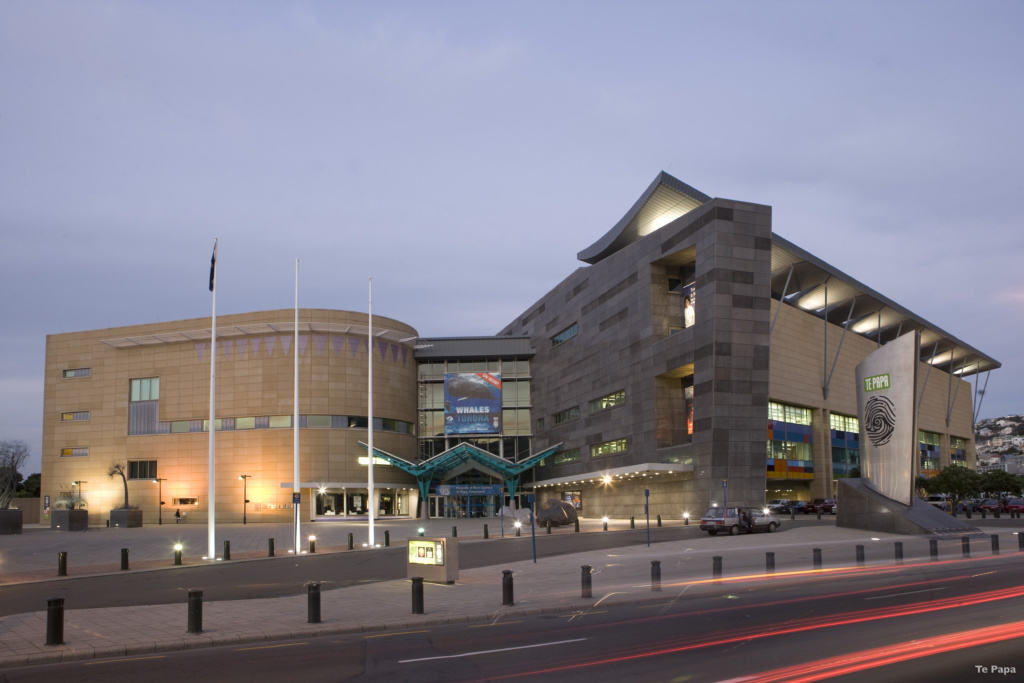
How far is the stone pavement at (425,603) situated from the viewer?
1495 centimetres

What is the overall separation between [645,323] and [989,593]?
181 feet

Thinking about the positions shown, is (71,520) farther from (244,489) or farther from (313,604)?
(313,604)

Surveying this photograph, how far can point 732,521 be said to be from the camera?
43094 millimetres

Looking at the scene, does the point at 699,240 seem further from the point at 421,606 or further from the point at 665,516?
the point at 421,606

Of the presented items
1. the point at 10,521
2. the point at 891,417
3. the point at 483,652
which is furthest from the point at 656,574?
the point at 10,521

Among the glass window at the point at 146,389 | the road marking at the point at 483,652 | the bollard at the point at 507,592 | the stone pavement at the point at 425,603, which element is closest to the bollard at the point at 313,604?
the stone pavement at the point at 425,603

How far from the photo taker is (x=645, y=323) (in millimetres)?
72625

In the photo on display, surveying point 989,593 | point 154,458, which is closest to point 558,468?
point 154,458

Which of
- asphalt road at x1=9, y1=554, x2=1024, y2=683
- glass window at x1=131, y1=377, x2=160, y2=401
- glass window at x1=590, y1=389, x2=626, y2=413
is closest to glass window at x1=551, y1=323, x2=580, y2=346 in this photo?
glass window at x1=590, y1=389, x2=626, y2=413

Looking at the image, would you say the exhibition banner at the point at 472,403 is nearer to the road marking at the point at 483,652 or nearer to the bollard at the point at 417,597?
the bollard at the point at 417,597

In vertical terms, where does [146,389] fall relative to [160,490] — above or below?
above

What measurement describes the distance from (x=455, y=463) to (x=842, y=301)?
44329 millimetres

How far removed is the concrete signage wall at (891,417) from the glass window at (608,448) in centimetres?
3632

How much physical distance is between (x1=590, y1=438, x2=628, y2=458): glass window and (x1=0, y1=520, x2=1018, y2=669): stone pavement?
139 feet
